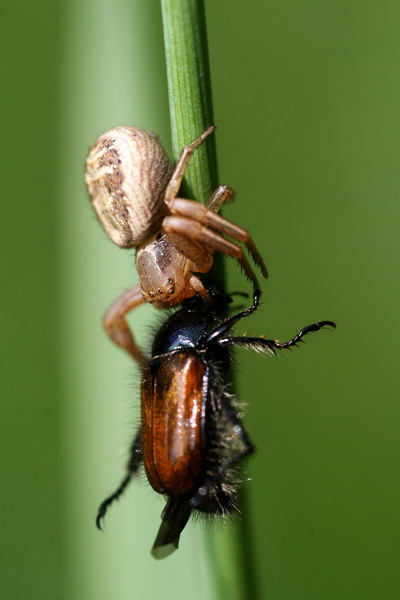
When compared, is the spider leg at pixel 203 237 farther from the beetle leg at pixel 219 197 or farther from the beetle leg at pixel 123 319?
the beetle leg at pixel 123 319

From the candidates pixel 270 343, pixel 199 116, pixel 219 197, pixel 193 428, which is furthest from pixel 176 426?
pixel 199 116

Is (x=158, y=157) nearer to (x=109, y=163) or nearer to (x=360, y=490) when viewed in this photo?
(x=109, y=163)

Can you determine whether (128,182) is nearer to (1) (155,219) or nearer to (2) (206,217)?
(1) (155,219)

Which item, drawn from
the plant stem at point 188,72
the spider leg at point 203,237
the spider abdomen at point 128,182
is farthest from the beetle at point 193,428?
the plant stem at point 188,72

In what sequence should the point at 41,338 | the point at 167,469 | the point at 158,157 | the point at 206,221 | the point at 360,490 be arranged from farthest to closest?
the point at 360,490
the point at 41,338
the point at 158,157
the point at 206,221
the point at 167,469

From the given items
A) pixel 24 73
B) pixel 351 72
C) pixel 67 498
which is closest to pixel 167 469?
pixel 67 498

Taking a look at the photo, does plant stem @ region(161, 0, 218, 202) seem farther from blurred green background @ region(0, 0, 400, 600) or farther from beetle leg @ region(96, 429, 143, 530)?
beetle leg @ region(96, 429, 143, 530)

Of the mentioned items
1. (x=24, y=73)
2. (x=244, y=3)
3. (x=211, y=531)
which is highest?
(x=244, y=3)
